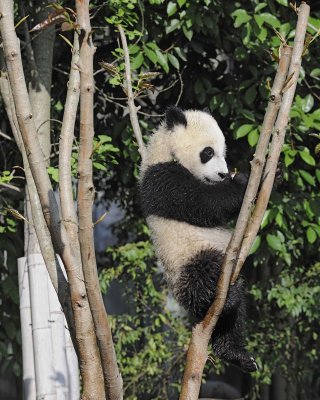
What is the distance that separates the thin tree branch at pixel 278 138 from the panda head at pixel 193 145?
0.96m

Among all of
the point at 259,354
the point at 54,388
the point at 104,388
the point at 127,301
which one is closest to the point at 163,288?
the point at 127,301

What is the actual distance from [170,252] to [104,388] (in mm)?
996

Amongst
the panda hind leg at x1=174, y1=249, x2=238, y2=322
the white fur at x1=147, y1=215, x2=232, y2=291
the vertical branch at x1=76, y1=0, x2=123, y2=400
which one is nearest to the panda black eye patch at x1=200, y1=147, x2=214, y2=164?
the white fur at x1=147, y1=215, x2=232, y2=291

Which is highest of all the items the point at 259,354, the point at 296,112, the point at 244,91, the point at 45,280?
the point at 244,91

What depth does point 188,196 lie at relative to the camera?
365 cm

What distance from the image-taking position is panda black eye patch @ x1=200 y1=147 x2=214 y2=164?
384cm

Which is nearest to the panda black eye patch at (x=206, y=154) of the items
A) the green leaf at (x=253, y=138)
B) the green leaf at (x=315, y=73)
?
the green leaf at (x=253, y=138)

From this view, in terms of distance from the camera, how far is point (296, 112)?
4.60 m

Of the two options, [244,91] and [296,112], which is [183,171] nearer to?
[296,112]

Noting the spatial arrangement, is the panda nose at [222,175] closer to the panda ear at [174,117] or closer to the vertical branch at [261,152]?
the panda ear at [174,117]

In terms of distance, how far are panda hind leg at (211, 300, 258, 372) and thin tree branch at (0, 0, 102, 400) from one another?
1027mm

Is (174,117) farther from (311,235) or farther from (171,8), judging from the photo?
(311,235)

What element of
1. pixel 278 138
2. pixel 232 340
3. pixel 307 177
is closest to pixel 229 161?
pixel 307 177

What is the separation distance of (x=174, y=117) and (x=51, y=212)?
4.74 ft
